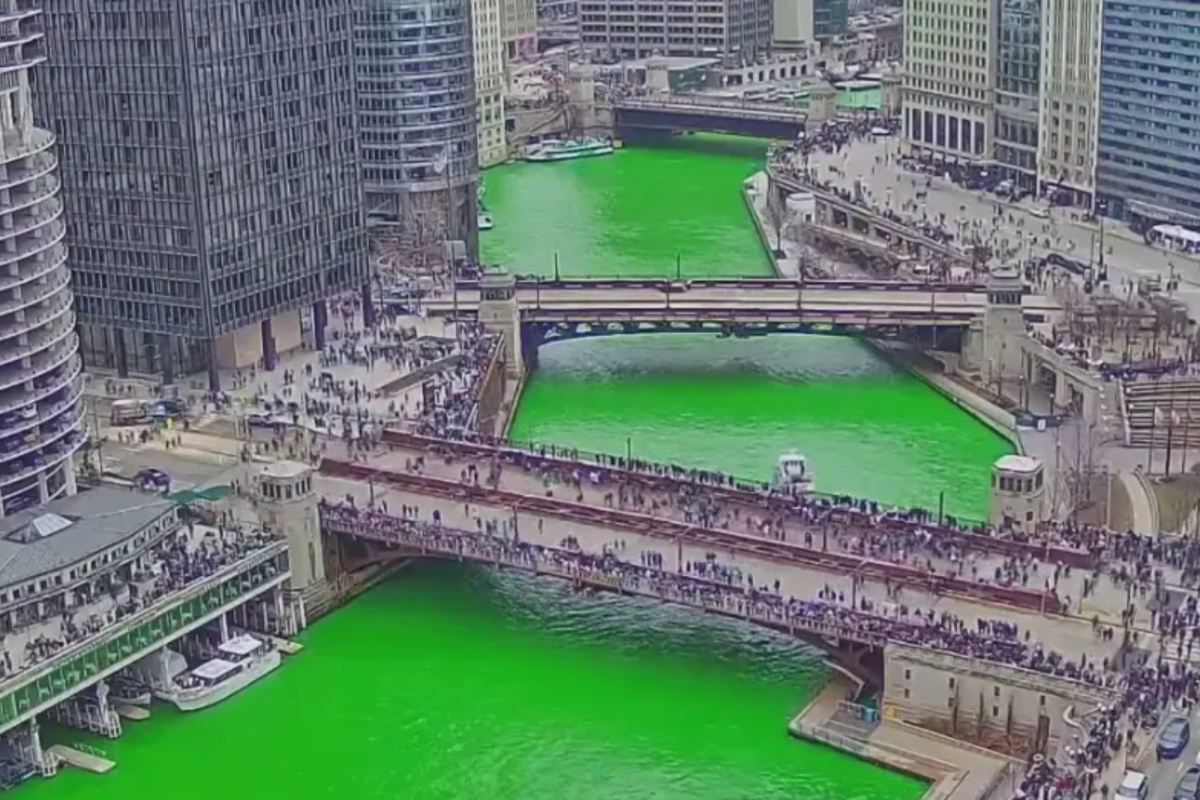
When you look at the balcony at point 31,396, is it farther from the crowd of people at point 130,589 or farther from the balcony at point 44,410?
the crowd of people at point 130,589

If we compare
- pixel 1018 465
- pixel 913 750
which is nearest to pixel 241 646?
pixel 913 750

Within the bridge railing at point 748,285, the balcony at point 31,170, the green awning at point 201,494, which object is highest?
the balcony at point 31,170

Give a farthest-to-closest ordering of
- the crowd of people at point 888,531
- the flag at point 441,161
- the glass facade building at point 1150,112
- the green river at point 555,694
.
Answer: the flag at point 441,161
the glass facade building at point 1150,112
the crowd of people at point 888,531
the green river at point 555,694

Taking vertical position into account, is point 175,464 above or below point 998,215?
below

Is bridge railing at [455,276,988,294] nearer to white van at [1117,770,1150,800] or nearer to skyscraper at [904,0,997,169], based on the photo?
skyscraper at [904,0,997,169]

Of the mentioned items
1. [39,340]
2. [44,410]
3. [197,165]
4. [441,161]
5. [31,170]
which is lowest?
[44,410]

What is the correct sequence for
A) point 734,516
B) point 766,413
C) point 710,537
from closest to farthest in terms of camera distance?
point 710,537 < point 734,516 < point 766,413

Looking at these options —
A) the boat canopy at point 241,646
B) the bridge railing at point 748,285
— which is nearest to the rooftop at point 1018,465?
the boat canopy at point 241,646

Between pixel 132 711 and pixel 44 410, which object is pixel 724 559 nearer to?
pixel 132 711
